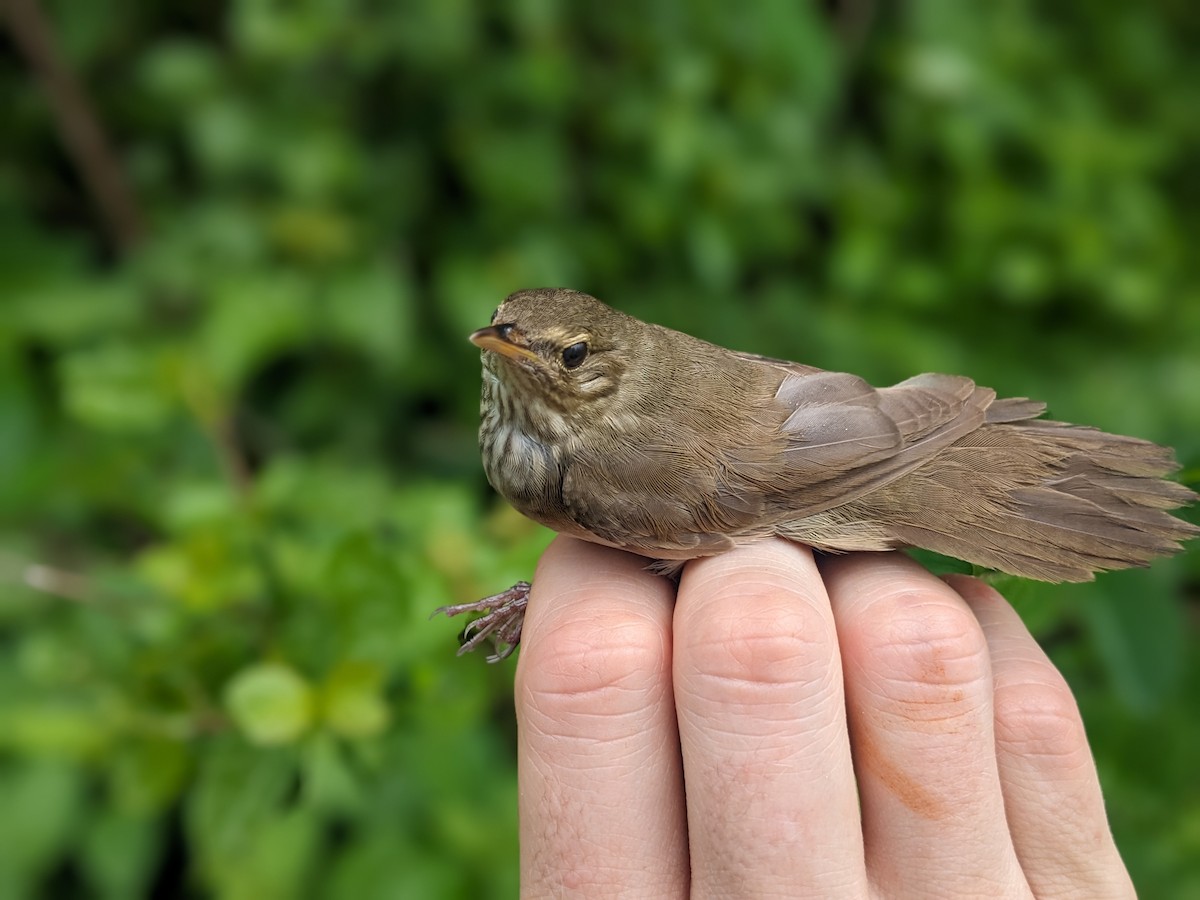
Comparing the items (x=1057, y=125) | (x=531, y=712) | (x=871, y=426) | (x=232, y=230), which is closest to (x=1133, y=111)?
(x=1057, y=125)

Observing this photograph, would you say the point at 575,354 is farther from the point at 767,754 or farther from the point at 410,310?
the point at 410,310

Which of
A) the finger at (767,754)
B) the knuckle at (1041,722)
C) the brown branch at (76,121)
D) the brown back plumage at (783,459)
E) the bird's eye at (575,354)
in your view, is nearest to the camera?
the finger at (767,754)

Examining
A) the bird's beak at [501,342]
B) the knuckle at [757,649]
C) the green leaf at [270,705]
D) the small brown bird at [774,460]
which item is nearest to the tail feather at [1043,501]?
the small brown bird at [774,460]

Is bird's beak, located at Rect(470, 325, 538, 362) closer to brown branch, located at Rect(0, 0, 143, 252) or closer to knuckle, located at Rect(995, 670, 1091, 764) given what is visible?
knuckle, located at Rect(995, 670, 1091, 764)

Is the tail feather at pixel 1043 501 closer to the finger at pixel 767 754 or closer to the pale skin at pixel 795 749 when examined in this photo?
the pale skin at pixel 795 749

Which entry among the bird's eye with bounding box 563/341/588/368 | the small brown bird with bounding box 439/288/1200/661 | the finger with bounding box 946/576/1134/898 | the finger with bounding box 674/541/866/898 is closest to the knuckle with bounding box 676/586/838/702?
the finger with bounding box 674/541/866/898

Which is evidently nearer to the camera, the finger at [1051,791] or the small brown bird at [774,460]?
the finger at [1051,791]
